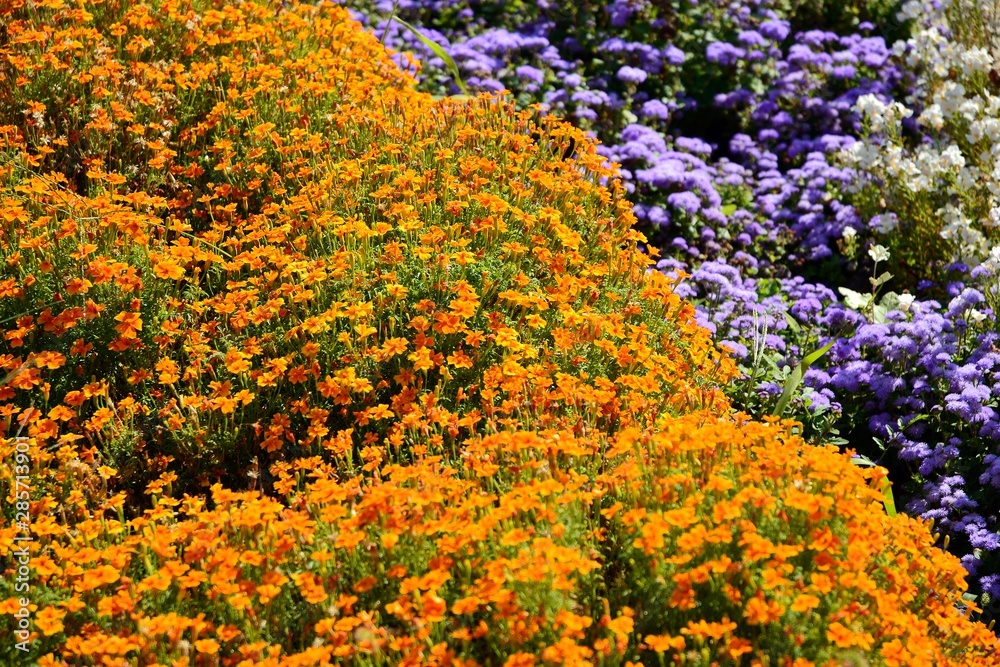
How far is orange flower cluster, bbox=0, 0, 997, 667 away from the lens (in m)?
2.57

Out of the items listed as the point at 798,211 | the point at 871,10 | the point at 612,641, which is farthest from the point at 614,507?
the point at 871,10

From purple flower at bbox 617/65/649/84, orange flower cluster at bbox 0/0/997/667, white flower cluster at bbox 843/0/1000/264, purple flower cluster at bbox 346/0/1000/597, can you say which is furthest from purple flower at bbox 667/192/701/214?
purple flower at bbox 617/65/649/84

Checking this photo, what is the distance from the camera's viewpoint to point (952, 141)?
5.88 meters

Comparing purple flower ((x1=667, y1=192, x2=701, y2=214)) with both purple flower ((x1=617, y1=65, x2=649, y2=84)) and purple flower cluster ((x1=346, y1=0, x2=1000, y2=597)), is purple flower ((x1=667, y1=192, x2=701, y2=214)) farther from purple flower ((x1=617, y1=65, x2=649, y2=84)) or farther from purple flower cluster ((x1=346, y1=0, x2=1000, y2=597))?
purple flower ((x1=617, y1=65, x2=649, y2=84))

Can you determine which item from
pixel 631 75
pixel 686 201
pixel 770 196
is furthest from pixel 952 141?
pixel 631 75

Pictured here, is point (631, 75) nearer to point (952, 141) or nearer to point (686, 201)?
point (686, 201)

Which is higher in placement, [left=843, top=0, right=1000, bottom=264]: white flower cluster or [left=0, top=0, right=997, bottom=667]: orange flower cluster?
[left=843, top=0, right=1000, bottom=264]: white flower cluster

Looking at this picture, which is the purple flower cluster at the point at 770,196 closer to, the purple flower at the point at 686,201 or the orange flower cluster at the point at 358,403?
the purple flower at the point at 686,201

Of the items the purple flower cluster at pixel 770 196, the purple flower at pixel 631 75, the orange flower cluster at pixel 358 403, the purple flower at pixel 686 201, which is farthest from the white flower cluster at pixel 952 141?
the orange flower cluster at pixel 358 403

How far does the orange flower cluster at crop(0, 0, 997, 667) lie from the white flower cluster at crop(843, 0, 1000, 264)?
6.10 feet

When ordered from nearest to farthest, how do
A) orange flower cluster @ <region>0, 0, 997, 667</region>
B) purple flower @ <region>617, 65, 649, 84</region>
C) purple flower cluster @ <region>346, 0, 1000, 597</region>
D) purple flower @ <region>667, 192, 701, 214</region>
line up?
1. orange flower cluster @ <region>0, 0, 997, 667</region>
2. purple flower cluster @ <region>346, 0, 1000, 597</region>
3. purple flower @ <region>667, 192, 701, 214</region>
4. purple flower @ <region>617, 65, 649, 84</region>

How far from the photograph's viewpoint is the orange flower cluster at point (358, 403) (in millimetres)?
2566

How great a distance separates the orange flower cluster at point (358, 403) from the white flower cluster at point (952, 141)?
186 centimetres

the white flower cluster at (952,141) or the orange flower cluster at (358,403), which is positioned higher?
the white flower cluster at (952,141)
